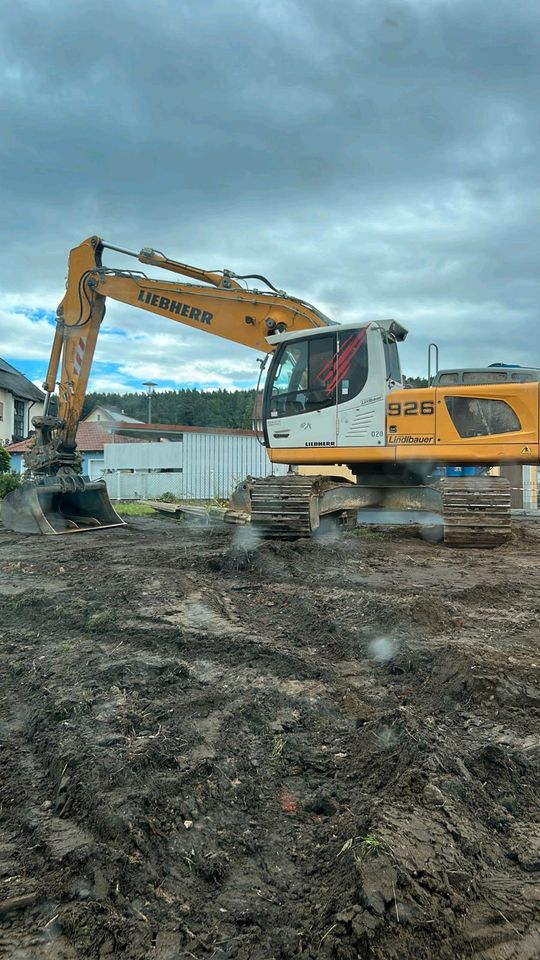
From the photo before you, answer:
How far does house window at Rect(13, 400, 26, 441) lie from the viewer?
153 ft

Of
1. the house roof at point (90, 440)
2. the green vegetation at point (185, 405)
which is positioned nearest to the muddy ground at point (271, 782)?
the house roof at point (90, 440)

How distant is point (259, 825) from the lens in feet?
7.50

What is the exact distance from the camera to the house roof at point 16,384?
4449cm

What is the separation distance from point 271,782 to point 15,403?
1880 inches

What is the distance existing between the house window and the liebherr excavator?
37.6 metres

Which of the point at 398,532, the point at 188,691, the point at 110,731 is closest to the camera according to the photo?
the point at 110,731

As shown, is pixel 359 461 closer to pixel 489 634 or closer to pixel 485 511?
pixel 485 511

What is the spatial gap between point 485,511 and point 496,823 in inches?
271

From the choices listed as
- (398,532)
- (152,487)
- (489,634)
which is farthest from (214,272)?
(152,487)

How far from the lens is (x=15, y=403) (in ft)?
153

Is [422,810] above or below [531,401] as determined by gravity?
below

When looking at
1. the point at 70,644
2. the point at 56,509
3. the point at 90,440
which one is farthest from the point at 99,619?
the point at 90,440

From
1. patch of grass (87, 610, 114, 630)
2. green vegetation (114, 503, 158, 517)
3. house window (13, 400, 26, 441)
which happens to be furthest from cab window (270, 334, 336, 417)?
house window (13, 400, 26, 441)

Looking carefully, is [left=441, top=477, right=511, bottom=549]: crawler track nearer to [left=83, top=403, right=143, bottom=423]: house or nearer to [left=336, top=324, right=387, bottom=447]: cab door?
[left=336, top=324, right=387, bottom=447]: cab door
